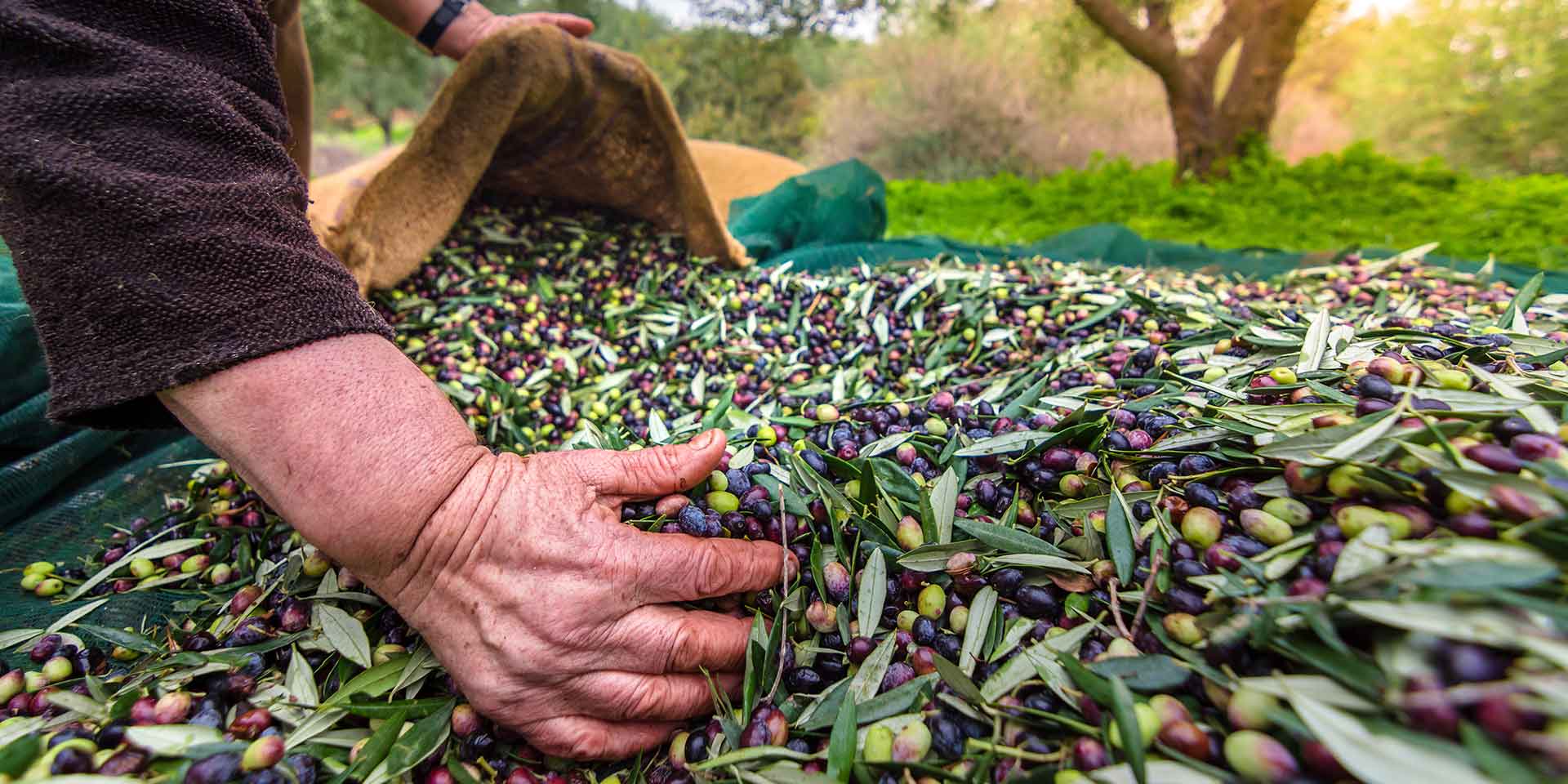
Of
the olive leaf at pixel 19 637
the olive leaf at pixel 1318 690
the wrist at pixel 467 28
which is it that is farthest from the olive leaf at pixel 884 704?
the wrist at pixel 467 28

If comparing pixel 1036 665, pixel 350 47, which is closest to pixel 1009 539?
pixel 1036 665

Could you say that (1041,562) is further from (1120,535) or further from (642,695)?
(642,695)

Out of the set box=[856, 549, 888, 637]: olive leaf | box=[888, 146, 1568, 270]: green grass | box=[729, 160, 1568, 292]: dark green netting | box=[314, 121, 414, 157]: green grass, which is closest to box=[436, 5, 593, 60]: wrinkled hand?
box=[729, 160, 1568, 292]: dark green netting

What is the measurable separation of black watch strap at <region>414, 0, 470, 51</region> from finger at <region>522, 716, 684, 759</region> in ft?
7.63

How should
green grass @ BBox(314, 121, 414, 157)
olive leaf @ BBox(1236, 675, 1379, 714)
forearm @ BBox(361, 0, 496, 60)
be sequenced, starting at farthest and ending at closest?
green grass @ BBox(314, 121, 414, 157) → forearm @ BBox(361, 0, 496, 60) → olive leaf @ BBox(1236, 675, 1379, 714)

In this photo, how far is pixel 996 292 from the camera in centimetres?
199

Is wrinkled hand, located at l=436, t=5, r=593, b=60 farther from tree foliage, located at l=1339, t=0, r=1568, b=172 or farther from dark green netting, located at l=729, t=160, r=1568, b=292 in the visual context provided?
tree foliage, located at l=1339, t=0, r=1568, b=172

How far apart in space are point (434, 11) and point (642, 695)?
237cm

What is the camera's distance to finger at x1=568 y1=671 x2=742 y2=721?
0.88 m

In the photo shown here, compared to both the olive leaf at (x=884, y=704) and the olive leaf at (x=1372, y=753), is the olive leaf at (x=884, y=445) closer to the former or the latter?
the olive leaf at (x=884, y=704)

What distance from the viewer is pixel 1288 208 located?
4.04 m

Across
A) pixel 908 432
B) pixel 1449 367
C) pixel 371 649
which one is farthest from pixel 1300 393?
pixel 371 649

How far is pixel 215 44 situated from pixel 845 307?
159cm

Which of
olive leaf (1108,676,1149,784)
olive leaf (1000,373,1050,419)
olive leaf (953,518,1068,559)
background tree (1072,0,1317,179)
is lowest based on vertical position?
olive leaf (1108,676,1149,784)
